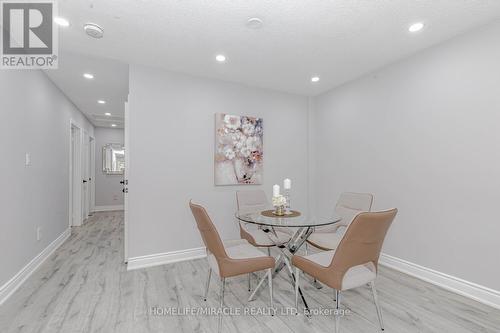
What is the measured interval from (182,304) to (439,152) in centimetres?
306

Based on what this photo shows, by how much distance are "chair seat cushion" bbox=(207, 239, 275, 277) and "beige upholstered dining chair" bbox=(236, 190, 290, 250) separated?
35cm

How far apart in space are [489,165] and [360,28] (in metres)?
1.77

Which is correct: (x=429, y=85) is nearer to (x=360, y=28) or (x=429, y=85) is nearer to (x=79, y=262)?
(x=360, y=28)

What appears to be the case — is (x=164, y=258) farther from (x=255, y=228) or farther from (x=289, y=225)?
(x=289, y=225)

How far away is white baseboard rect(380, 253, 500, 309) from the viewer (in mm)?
2123

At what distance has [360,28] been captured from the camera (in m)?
2.25

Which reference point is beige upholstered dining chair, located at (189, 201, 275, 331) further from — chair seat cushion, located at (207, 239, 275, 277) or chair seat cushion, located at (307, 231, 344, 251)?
chair seat cushion, located at (307, 231, 344, 251)

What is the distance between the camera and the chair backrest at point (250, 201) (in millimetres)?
3004

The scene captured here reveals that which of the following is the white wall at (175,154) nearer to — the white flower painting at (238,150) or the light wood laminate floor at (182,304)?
the white flower painting at (238,150)

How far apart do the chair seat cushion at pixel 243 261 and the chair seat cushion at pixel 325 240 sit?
29.4 inches

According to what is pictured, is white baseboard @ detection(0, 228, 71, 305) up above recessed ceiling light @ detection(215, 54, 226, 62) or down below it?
below

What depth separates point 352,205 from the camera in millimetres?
2729

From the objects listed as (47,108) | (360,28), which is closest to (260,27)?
(360,28)

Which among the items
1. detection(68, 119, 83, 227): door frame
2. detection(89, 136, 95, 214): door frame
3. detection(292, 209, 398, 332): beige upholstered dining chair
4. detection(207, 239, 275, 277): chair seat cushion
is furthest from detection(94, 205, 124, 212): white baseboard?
detection(292, 209, 398, 332): beige upholstered dining chair
